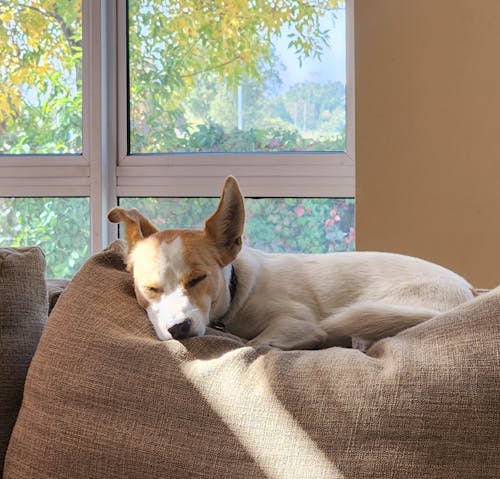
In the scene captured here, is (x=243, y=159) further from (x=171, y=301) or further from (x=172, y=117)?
(x=171, y=301)

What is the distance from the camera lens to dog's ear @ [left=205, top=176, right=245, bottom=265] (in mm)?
1608

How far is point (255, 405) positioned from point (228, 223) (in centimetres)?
49

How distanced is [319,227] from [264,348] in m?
1.69

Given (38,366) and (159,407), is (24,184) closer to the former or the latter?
(38,366)

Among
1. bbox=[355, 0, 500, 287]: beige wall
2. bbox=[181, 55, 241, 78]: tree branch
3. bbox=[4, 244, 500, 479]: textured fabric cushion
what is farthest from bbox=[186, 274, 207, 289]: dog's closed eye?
bbox=[181, 55, 241, 78]: tree branch

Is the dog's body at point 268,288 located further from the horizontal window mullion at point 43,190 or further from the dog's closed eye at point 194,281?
the horizontal window mullion at point 43,190

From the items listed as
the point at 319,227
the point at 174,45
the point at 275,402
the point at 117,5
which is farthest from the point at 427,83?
the point at 275,402

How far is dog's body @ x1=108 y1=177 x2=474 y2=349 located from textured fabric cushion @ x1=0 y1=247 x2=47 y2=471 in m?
0.19

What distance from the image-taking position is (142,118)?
10.6 ft

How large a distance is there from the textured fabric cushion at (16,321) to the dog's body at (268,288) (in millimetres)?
192

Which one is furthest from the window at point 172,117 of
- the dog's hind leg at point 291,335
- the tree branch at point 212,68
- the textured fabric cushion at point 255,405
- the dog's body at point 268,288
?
the textured fabric cushion at point 255,405

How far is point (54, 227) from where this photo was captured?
331 cm

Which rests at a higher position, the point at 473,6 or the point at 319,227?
the point at 473,6

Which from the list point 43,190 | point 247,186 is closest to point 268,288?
point 247,186
